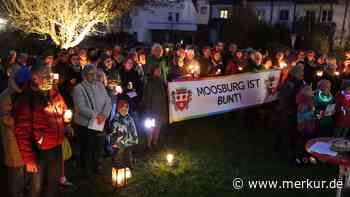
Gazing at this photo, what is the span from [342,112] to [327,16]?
134 ft

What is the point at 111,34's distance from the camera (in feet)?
144

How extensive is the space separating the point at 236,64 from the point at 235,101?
1096 mm

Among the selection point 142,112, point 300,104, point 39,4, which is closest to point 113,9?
point 39,4

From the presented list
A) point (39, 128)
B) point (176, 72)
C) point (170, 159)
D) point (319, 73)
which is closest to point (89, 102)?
point (39, 128)

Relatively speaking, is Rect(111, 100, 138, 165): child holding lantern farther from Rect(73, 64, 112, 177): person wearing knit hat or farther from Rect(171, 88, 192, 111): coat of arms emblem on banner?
Rect(171, 88, 192, 111): coat of arms emblem on banner

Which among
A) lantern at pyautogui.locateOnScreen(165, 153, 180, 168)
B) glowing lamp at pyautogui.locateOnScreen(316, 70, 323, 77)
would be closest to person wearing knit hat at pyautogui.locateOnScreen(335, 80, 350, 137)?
glowing lamp at pyautogui.locateOnScreen(316, 70, 323, 77)

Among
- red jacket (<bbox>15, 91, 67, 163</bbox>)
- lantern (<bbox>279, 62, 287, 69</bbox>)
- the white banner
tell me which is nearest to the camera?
red jacket (<bbox>15, 91, 67, 163</bbox>)

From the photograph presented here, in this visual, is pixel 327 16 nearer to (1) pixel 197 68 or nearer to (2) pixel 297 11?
(2) pixel 297 11

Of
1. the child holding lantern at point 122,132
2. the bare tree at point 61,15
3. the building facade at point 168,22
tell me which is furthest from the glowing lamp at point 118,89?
the building facade at point 168,22

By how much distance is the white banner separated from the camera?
27.3 feet

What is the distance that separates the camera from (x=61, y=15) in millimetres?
19234

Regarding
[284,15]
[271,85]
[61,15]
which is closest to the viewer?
[271,85]

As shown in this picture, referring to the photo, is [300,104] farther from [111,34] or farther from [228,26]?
[111,34]

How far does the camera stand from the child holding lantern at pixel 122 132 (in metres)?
5.93
